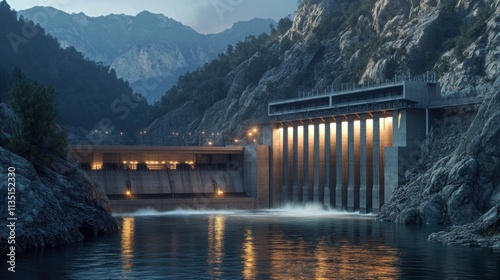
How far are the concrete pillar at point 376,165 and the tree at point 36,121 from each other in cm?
5660

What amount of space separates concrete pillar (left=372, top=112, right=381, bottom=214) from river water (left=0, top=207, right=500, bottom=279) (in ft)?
79.7

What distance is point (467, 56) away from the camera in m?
145

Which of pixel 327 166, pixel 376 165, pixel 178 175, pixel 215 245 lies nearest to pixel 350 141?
pixel 327 166

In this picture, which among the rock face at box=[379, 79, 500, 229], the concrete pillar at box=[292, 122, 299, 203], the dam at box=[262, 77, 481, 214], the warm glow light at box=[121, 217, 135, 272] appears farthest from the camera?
the concrete pillar at box=[292, 122, 299, 203]

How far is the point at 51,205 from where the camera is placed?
2950 inches

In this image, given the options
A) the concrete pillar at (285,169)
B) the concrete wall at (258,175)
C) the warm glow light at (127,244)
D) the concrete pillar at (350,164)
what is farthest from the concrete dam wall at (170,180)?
the concrete pillar at (350,164)

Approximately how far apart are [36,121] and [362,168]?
62955 mm

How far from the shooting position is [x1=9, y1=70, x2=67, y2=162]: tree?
87312 mm

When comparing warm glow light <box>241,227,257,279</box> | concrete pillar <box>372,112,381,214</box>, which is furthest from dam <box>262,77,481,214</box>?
warm glow light <box>241,227,257,279</box>

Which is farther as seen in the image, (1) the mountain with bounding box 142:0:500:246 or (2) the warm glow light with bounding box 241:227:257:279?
(1) the mountain with bounding box 142:0:500:246

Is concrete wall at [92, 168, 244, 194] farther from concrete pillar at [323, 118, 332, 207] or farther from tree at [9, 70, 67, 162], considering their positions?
tree at [9, 70, 67, 162]

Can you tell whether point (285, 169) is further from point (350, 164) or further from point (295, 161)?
point (350, 164)

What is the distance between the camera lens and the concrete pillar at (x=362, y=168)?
12838 centimetres

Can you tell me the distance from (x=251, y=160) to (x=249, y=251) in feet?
270
